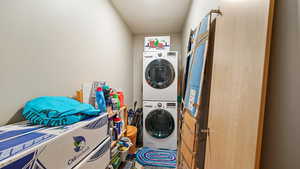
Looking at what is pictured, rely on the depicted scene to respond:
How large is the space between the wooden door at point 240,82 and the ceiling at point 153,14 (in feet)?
4.72

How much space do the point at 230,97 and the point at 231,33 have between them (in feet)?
1.23

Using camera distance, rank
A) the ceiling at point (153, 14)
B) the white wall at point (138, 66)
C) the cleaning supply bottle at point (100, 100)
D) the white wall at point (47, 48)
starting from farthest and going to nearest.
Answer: the white wall at point (138, 66), the ceiling at point (153, 14), the cleaning supply bottle at point (100, 100), the white wall at point (47, 48)

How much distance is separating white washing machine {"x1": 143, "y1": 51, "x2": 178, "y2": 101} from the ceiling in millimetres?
687

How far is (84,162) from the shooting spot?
2.38 ft

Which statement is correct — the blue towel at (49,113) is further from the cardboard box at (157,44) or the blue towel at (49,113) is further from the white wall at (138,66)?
the white wall at (138,66)

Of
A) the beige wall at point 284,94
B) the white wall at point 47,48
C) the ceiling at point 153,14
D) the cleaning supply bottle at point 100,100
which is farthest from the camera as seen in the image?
the ceiling at point 153,14

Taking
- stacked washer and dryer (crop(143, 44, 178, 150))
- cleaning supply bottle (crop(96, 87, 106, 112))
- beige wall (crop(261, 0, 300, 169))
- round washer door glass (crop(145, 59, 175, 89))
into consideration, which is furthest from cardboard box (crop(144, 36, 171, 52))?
beige wall (crop(261, 0, 300, 169))

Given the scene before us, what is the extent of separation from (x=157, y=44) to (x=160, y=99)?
1.26m

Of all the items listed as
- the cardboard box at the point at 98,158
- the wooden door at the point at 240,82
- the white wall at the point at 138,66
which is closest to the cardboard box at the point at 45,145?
the cardboard box at the point at 98,158

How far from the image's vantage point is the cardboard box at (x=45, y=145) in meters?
0.43

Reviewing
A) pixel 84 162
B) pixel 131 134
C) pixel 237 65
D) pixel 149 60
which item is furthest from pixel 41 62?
pixel 149 60

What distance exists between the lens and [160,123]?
2631mm

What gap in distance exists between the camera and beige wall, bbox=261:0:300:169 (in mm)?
377

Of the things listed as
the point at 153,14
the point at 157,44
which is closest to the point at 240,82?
the point at 153,14
